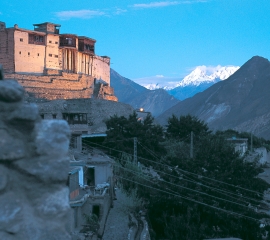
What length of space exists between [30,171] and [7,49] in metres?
41.8

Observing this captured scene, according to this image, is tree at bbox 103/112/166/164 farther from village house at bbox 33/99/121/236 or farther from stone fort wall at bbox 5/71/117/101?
stone fort wall at bbox 5/71/117/101

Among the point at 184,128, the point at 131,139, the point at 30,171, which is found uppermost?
the point at 30,171

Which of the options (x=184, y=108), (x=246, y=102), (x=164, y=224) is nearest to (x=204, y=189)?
(x=164, y=224)

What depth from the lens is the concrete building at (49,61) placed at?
41.5 m

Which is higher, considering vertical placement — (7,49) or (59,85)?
(7,49)

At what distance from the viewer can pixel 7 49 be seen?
41.6 metres

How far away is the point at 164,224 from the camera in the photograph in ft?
40.5

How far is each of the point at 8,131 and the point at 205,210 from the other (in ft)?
36.3

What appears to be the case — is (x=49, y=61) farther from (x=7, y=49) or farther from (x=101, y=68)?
(x=101, y=68)

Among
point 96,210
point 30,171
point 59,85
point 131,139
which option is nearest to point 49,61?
point 59,85

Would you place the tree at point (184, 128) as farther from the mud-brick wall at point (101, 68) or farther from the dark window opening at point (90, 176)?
the mud-brick wall at point (101, 68)

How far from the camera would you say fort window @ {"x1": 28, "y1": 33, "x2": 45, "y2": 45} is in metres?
42.5

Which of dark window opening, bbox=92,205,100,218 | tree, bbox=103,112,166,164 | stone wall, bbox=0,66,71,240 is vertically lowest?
dark window opening, bbox=92,205,100,218

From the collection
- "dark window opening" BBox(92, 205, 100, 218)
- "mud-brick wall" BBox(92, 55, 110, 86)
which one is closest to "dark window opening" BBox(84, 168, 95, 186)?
"dark window opening" BBox(92, 205, 100, 218)
